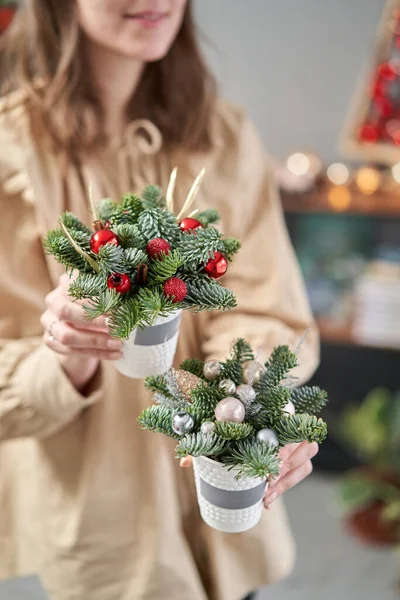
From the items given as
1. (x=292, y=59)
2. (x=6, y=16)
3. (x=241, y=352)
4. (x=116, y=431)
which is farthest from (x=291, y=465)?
(x=292, y=59)

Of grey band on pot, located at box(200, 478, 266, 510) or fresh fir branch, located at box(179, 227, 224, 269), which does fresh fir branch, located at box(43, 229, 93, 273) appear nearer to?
fresh fir branch, located at box(179, 227, 224, 269)

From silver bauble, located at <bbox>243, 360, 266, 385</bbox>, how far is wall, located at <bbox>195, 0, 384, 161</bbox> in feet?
4.63

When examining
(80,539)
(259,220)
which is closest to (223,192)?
(259,220)

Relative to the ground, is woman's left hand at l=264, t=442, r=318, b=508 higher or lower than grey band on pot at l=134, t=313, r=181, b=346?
lower

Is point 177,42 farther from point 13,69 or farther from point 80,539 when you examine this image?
point 80,539

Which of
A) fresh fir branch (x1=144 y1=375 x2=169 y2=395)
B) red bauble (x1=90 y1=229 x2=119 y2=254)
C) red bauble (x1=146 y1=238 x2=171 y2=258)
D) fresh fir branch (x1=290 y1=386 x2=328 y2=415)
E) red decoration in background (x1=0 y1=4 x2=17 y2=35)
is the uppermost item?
red bauble (x1=90 y1=229 x2=119 y2=254)

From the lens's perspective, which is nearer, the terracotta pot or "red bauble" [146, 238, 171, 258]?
"red bauble" [146, 238, 171, 258]

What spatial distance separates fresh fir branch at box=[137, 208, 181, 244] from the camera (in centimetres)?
50

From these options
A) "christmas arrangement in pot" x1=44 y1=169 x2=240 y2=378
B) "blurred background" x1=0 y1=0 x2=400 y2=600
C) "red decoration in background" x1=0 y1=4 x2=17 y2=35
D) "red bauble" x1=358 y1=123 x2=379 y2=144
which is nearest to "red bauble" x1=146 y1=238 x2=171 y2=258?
"christmas arrangement in pot" x1=44 y1=169 x2=240 y2=378

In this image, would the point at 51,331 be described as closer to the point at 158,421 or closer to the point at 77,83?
the point at 158,421

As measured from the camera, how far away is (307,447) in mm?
512

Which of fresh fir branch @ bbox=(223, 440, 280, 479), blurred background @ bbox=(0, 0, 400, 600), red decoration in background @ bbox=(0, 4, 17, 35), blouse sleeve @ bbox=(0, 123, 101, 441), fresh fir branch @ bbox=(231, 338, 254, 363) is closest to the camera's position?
fresh fir branch @ bbox=(223, 440, 280, 479)

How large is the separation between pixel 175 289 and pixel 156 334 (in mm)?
80

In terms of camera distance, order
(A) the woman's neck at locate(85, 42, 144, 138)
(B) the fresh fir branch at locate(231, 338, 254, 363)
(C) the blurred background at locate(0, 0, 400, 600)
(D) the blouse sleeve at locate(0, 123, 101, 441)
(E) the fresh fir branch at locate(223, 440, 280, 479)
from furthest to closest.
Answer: (C) the blurred background at locate(0, 0, 400, 600), (A) the woman's neck at locate(85, 42, 144, 138), (D) the blouse sleeve at locate(0, 123, 101, 441), (B) the fresh fir branch at locate(231, 338, 254, 363), (E) the fresh fir branch at locate(223, 440, 280, 479)
